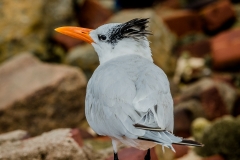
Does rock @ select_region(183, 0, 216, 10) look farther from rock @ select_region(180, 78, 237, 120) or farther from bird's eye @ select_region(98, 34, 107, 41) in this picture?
bird's eye @ select_region(98, 34, 107, 41)

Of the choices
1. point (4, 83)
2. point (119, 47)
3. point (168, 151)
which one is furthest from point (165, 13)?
point (119, 47)

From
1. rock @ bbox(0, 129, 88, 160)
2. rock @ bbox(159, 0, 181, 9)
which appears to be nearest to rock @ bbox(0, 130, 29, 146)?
rock @ bbox(0, 129, 88, 160)

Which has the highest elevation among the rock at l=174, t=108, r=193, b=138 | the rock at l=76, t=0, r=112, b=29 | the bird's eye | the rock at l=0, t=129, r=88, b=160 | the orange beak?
the orange beak

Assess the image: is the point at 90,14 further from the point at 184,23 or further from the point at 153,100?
the point at 153,100

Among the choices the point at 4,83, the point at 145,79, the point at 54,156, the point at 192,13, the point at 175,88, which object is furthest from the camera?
the point at 192,13

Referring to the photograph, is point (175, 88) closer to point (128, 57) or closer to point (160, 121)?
point (128, 57)

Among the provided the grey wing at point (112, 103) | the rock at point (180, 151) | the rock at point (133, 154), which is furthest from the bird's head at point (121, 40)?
the rock at point (180, 151)

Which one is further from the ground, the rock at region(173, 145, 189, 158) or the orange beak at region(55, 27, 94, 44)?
the orange beak at region(55, 27, 94, 44)
